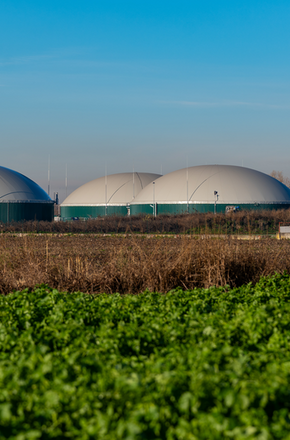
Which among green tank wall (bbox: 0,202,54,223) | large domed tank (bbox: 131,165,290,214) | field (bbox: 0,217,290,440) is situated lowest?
field (bbox: 0,217,290,440)

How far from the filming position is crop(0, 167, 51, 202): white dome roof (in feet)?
162

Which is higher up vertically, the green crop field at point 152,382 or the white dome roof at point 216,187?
the white dome roof at point 216,187

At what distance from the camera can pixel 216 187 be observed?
171ft

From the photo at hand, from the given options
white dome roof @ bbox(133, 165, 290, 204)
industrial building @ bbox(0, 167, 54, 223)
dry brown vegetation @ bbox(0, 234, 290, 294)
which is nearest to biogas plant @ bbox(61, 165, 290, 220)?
white dome roof @ bbox(133, 165, 290, 204)

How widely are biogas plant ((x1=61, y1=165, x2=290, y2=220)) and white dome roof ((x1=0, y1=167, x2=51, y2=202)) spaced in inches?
360

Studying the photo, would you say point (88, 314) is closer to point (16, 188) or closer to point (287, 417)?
point (287, 417)

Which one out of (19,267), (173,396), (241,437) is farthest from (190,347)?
(19,267)

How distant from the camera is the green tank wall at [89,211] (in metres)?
61.9

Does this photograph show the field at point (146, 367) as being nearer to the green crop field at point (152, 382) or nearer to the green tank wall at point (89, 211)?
the green crop field at point (152, 382)

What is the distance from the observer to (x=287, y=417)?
3.37 m

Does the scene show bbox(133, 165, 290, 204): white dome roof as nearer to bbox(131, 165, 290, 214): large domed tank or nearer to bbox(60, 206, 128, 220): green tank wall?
bbox(131, 165, 290, 214): large domed tank

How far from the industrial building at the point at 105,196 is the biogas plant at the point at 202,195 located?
0.45 ft

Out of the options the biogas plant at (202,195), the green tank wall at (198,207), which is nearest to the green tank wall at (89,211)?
the biogas plant at (202,195)

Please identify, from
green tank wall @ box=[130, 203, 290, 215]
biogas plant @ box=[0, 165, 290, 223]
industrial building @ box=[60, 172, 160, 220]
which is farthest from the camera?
industrial building @ box=[60, 172, 160, 220]
